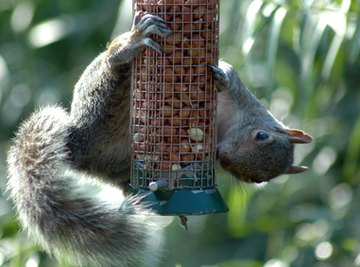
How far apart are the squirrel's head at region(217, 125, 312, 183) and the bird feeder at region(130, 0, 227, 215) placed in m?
0.17

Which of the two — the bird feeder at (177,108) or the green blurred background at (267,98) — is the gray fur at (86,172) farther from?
the green blurred background at (267,98)

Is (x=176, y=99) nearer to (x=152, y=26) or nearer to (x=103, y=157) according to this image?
(x=152, y=26)

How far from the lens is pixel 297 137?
13.2 feet

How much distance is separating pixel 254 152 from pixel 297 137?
158 millimetres

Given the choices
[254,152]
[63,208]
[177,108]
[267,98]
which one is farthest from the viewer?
[267,98]

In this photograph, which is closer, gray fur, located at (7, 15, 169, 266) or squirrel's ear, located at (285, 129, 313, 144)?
gray fur, located at (7, 15, 169, 266)

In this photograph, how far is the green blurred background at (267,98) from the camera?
4.32 m

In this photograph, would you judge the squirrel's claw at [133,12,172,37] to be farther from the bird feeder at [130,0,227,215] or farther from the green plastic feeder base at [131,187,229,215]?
the green plastic feeder base at [131,187,229,215]

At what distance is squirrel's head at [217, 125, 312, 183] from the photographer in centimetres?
394

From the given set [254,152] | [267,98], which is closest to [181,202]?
[254,152]

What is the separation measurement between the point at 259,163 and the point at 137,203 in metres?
0.54

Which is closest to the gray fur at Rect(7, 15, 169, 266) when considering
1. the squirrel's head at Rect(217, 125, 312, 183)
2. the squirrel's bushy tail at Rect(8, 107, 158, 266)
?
the squirrel's bushy tail at Rect(8, 107, 158, 266)

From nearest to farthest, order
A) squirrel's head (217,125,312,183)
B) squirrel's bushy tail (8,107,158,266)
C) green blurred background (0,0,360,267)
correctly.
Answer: squirrel's bushy tail (8,107,158,266) → squirrel's head (217,125,312,183) → green blurred background (0,0,360,267)

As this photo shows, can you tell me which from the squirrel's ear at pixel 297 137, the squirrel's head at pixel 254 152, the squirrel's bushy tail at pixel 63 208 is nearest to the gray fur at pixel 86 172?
the squirrel's bushy tail at pixel 63 208
